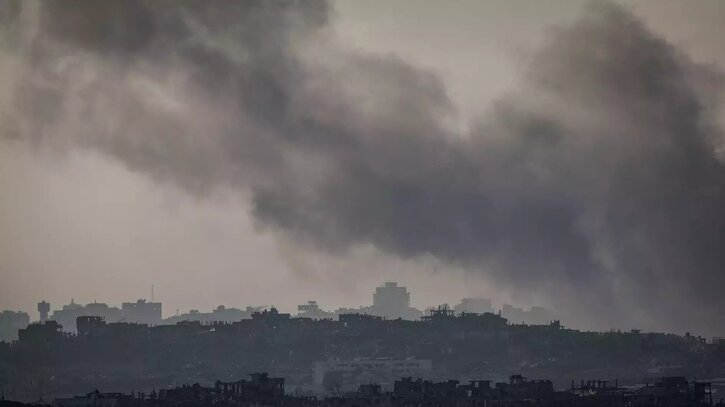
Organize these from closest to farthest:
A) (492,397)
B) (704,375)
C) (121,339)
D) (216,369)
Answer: (492,397) < (704,375) < (216,369) < (121,339)

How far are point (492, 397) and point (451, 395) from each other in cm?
238

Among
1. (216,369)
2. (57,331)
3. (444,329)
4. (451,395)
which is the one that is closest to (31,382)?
(216,369)

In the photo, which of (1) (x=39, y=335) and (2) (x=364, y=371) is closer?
(2) (x=364, y=371)

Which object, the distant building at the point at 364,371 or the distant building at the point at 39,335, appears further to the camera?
the distant building at the point at 39,335

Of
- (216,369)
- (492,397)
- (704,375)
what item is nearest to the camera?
(492,397)

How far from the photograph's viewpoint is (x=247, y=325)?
18112cm

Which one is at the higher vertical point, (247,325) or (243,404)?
(247,325)

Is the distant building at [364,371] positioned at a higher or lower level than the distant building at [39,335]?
lower

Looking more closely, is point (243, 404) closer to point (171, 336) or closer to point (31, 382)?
point (31, 382)

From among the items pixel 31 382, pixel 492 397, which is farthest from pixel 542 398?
pixel 31 382

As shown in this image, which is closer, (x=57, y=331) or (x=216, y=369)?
(x=216, y=369)

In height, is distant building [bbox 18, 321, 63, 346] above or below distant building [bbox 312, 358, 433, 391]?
above

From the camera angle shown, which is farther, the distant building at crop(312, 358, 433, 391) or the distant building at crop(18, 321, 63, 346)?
the distant building at crop(18, 321, 63, 346)

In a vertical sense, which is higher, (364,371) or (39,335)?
(39,335)
